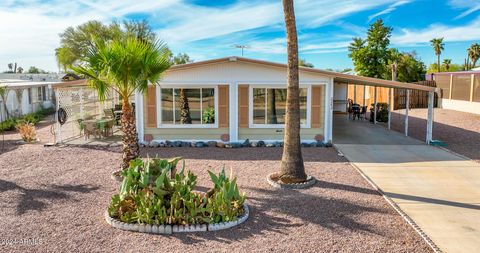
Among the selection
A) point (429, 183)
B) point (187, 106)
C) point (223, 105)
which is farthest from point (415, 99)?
point (429, 183)

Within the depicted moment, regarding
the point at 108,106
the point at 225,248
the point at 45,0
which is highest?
the point at 45,0


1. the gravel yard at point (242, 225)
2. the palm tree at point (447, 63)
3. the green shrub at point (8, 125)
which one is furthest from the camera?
the palm tree at point (447, 63)

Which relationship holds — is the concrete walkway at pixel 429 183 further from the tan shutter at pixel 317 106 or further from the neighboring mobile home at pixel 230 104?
the neighboring mobile home at pixel 230 104

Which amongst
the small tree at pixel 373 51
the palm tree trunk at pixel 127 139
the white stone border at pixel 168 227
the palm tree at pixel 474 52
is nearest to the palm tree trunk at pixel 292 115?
the white stone border at pixel 168 227

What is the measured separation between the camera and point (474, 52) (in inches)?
1909

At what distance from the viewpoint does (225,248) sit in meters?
5.60

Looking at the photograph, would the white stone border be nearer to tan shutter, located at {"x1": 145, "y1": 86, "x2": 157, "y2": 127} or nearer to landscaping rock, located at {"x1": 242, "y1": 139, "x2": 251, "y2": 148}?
landscaping rock, located at {"x1": 242, "y1": 139, "x2": 251, "y2": 148}

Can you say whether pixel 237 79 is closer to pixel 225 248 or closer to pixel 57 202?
pixel 57 202

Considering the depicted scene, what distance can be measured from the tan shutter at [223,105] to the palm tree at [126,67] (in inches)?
186

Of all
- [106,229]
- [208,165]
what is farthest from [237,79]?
[106,229]

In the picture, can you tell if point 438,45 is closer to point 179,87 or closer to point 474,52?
point 474,52

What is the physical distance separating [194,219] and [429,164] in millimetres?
7424

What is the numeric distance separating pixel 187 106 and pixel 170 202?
7.84 meters

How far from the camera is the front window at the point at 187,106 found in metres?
13.9
